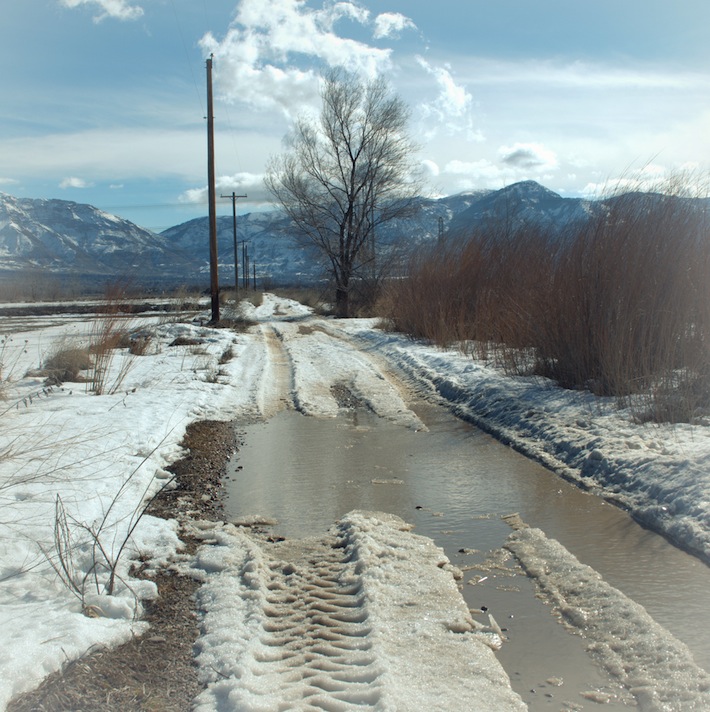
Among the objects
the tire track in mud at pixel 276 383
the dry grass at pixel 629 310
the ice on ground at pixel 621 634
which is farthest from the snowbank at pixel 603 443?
the tire track in mud at pixel 276 383

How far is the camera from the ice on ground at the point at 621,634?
2941mm

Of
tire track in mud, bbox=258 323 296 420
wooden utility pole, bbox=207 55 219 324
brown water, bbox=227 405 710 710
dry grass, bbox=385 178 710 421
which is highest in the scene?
wooden utility pole, bbox=207 55 219 324

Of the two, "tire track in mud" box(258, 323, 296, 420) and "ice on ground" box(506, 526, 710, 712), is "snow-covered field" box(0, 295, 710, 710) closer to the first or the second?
"tire track in mud" box(258, 323, 296, 420)

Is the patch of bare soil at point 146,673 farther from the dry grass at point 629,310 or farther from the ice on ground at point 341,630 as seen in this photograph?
the dry grass at point 629,310

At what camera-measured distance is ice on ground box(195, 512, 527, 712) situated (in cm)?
288

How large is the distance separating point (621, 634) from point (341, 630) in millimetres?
1373

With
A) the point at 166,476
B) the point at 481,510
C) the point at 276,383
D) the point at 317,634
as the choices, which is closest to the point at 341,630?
the point at 317,634

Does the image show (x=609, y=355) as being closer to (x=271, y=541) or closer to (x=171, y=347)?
(x=271, y=541)

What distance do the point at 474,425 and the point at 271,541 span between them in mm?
4471

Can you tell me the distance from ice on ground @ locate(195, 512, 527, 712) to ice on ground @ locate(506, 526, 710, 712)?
53 centimetres

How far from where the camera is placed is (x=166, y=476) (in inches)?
243

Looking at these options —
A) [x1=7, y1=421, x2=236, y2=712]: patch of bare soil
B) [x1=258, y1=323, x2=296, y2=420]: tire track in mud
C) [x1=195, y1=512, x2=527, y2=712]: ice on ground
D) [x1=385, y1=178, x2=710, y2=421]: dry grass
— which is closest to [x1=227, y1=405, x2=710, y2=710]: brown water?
[x1=195, y1=512, x2=527, y2=712]: ice on ground

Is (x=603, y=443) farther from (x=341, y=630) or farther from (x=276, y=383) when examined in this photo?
(x=276, y=383)

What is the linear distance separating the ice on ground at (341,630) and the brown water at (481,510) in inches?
8.8
